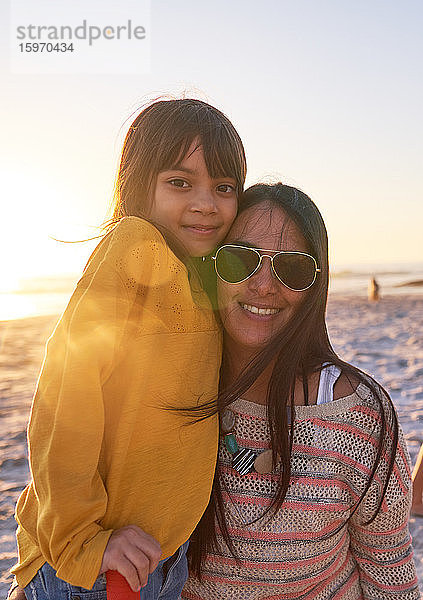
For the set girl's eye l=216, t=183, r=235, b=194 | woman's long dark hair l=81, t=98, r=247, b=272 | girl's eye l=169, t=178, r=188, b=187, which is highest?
woman's long dark hair l=81, t=98, r=247, b=272

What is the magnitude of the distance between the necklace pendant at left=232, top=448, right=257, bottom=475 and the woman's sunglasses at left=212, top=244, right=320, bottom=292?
0.64 metres

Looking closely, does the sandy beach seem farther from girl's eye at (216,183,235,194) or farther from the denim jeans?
girl's eye at (216,183,235,194)

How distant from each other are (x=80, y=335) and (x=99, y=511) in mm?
593

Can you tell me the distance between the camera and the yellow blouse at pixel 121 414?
1.88 m

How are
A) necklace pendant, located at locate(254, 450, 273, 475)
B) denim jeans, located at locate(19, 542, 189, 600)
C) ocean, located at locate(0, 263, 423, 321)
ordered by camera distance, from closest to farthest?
denim jeans, located at locate(19, 542, 189, 600), necklace pendant, located at locate(254, 450, 273, 475), ocean, located at locate(0, 263, 423, 321)

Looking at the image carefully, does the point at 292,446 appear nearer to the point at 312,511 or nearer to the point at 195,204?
the point at 312,511

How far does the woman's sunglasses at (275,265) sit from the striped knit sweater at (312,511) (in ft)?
1.55

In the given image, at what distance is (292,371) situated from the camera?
2199mm

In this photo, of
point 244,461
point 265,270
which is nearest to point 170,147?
point 265,270

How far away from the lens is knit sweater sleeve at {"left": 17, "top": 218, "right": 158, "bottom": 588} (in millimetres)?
1869

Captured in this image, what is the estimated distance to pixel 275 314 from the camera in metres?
2.23

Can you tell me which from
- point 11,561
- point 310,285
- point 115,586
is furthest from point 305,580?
point 11,561

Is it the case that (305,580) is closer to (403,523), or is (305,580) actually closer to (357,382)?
(403,523)

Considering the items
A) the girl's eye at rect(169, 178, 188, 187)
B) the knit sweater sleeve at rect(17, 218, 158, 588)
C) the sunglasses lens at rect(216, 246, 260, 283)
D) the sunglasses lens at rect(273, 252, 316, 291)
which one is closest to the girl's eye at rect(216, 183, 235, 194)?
the girl's eye at rect(169, 178, 188, 187)
